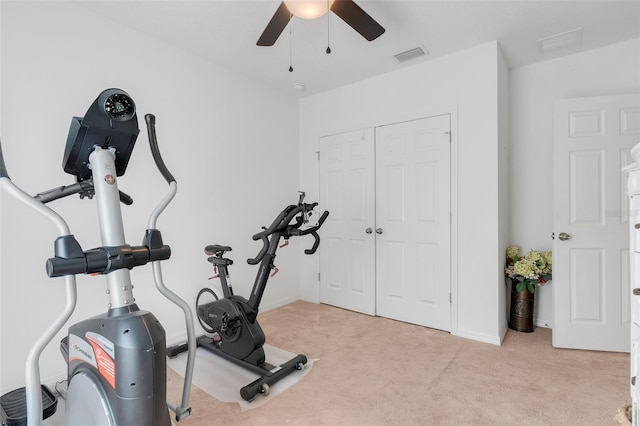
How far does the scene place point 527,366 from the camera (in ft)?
7.91

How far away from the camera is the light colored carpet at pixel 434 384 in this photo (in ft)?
6.06

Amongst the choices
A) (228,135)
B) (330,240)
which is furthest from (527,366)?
(228,135)

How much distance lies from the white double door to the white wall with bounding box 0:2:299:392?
629mm

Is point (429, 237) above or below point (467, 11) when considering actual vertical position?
below

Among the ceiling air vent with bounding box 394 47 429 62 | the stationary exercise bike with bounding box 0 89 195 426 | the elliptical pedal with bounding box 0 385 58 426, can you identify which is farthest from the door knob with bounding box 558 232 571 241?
the elliptical pedal with bounding box 0 385 58 426

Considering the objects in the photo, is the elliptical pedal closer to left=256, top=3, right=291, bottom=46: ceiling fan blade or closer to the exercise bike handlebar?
the exercise bike handlebar

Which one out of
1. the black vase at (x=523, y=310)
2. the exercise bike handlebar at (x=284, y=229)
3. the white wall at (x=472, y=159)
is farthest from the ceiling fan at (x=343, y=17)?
the black vase at (x=523, y=310)

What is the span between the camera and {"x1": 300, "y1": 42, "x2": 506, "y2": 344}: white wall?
2830 mm

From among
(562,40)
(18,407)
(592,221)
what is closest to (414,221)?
(592,221)

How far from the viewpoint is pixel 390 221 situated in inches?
137

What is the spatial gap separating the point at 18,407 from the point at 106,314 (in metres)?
1.07

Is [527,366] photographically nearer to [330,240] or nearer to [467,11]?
[330,240]

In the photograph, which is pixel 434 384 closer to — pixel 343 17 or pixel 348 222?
pixel 348 222

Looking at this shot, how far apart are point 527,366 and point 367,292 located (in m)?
1.62
